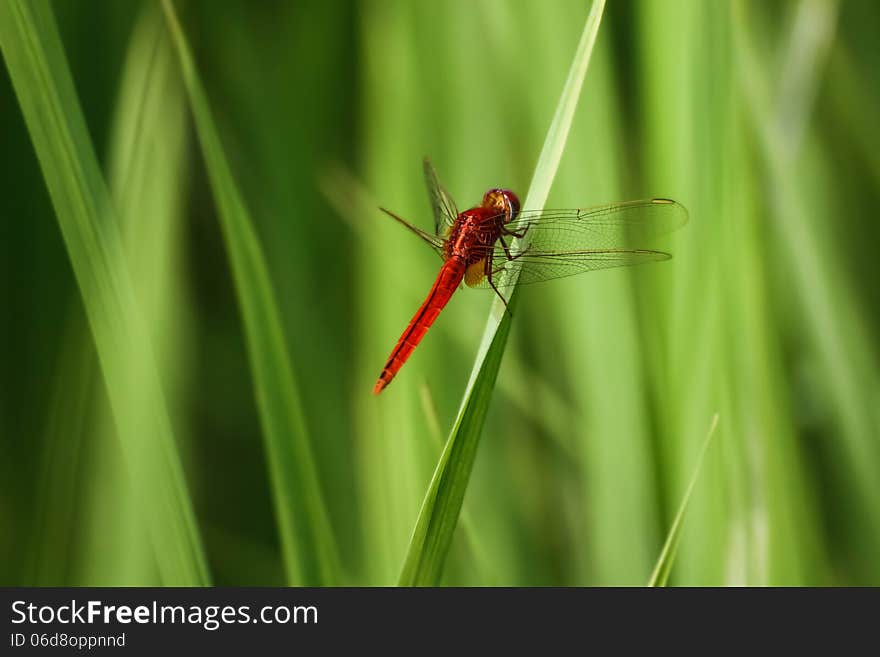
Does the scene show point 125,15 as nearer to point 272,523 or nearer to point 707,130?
point 272,523

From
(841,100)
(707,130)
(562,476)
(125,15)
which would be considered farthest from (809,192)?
(125,15)

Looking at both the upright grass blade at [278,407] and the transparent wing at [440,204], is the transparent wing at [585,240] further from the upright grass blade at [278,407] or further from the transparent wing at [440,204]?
the upright grass blade at [278,407]

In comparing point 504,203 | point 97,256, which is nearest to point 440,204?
point 504,203

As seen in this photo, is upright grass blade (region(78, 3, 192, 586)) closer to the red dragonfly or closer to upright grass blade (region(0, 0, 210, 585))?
upright grass blade (region(0, 0, 210, 585))

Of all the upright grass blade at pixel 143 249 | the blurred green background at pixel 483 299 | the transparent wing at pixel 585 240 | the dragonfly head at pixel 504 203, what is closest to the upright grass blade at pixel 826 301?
the blurred green background at pixel 483 299

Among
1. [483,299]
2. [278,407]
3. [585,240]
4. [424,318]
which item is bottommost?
[278,407]

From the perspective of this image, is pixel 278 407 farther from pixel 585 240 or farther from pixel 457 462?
pixel 585 240
